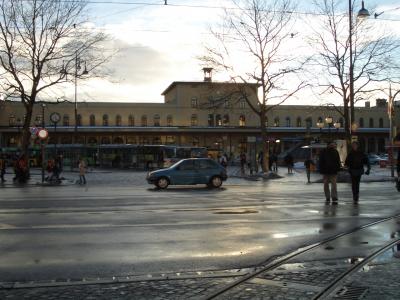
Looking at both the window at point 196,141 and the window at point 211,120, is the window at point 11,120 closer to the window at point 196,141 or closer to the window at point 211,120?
the window at point 196,141

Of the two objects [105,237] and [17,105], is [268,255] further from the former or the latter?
[17,105]

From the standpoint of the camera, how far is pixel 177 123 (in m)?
106

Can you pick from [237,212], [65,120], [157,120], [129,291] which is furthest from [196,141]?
[129,291]

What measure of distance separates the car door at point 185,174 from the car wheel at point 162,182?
408mm

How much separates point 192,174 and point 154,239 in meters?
17.7

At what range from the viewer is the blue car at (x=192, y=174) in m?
28.2

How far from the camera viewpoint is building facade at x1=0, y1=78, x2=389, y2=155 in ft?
325

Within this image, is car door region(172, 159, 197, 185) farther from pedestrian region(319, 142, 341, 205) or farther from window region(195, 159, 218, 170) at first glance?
pedestrian region(319, 142, 341, 205)

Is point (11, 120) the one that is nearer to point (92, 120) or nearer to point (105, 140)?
point (92, 120)

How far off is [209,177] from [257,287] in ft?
69.8

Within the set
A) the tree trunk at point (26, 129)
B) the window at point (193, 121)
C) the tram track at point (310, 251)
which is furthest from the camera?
the window at point (193, 121)

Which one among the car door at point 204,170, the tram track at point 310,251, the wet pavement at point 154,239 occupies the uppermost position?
the car door at point 204,170

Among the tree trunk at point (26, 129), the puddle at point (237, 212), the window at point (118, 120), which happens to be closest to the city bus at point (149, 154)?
the tree trunk at point (26, 129)

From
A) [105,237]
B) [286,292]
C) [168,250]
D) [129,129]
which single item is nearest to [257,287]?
[286,292]
